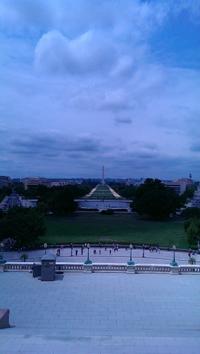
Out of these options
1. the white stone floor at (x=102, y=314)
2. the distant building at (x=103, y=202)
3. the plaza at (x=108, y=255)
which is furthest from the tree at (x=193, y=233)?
the distant building at (x=103, y=202)

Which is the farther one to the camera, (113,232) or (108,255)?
(113,232)

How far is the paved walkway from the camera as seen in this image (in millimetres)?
42875

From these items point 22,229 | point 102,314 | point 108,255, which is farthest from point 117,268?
point 22,229

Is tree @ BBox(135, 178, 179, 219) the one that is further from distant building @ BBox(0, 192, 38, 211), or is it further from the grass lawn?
distant building @ BBox(0, 192, 38, 211)

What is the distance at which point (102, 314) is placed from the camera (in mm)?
17359

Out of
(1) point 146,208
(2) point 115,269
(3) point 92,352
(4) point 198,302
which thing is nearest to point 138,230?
(1) point 146,208

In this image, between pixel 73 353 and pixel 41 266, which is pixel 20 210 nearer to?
pixel 41 266

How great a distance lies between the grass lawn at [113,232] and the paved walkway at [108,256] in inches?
215

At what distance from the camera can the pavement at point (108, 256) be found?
42875mm

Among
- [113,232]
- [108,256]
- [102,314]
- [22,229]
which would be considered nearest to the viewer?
[102,314]

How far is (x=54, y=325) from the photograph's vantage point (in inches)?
629

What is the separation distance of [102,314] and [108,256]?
27.9 metres

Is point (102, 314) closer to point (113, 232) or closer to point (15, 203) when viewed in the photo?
point (113, 232)

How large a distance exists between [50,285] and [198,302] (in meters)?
7.28
